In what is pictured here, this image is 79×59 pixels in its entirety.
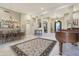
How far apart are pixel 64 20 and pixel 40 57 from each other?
1341 mm

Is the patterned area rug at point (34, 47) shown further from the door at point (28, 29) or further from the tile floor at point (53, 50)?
the door at point (28, 29)

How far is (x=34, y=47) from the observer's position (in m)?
3.18

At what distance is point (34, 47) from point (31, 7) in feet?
4.06

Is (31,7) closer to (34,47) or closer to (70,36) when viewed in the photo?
(34,47)

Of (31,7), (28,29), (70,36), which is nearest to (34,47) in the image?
(28,29)

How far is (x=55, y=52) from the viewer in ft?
10.5

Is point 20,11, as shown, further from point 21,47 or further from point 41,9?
point 21,47

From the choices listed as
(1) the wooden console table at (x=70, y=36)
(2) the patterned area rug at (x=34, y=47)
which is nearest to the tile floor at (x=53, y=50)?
(2) the patterned area rug at (x=34, y=47)

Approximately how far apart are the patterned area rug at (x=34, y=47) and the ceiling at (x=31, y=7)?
2.98ft

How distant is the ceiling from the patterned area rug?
91 cm

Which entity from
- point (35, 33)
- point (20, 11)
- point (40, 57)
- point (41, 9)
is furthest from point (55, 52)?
point (20, 11)

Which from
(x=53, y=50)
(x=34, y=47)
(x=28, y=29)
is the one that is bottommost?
(x=53, y=50)

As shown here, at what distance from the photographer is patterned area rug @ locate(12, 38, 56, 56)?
3.10 meters

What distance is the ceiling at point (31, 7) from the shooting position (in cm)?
305
